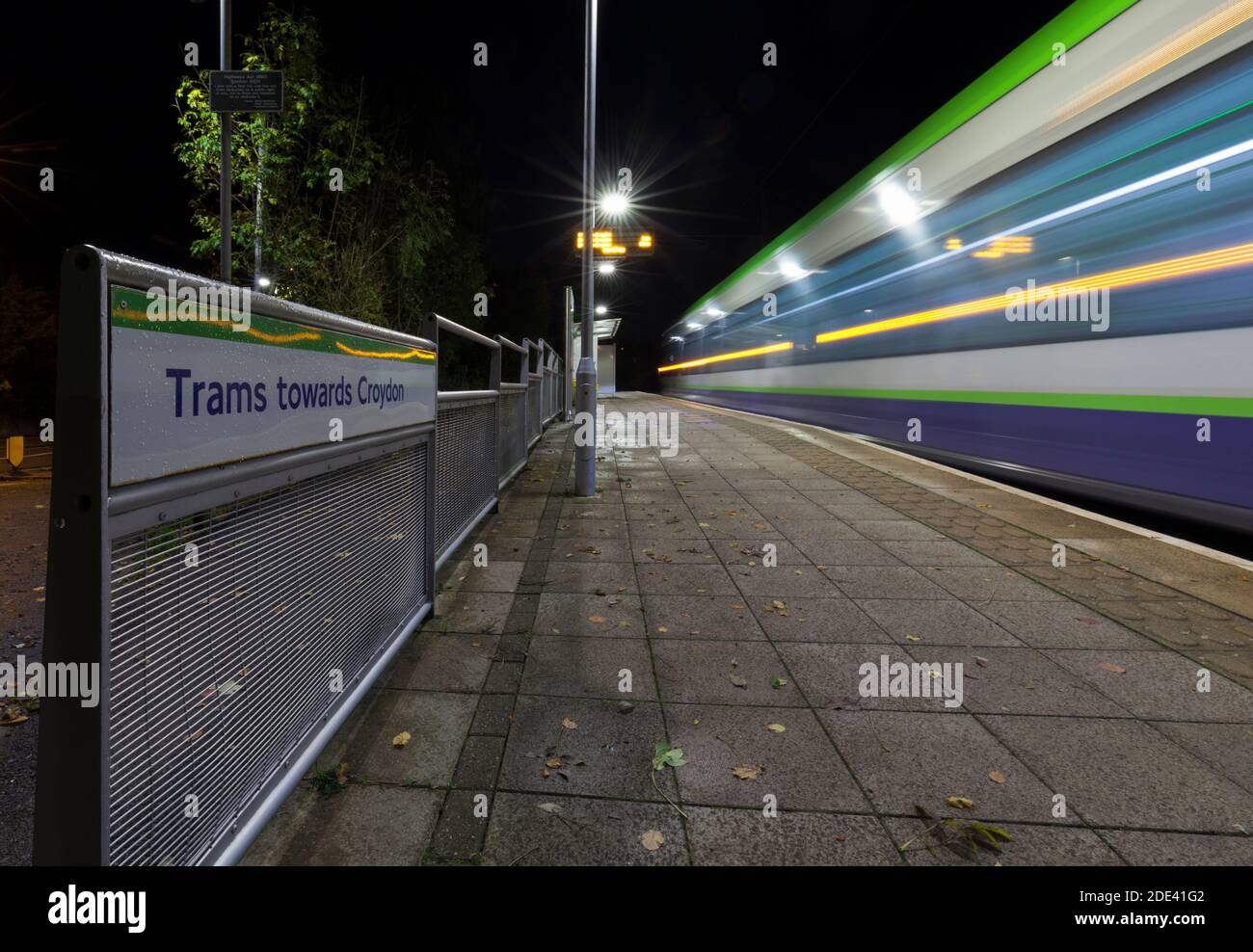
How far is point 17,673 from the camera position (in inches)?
147

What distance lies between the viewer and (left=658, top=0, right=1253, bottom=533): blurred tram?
5094 millimetres

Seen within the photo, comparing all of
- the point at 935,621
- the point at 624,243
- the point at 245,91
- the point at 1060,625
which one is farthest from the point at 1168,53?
the point at 624,243

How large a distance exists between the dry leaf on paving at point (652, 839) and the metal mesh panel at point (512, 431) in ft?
18.5

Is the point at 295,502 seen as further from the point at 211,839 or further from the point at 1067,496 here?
the point at 1067,496

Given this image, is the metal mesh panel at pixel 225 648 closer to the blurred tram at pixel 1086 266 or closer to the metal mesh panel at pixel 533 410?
the blurred tram at pixel 1086 266

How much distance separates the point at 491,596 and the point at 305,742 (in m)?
2.21

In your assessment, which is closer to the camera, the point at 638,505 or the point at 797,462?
the point at 638,505

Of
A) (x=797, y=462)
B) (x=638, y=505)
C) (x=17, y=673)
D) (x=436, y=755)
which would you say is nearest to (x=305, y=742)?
(x=436, y=755)

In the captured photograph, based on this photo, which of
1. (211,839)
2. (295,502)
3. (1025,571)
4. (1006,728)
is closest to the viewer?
(211,839)

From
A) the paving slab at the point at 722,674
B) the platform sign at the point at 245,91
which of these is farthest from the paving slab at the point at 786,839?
the platform sign at the point at 245,91

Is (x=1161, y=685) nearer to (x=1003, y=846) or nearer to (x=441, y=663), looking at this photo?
(x=1003, y=846)

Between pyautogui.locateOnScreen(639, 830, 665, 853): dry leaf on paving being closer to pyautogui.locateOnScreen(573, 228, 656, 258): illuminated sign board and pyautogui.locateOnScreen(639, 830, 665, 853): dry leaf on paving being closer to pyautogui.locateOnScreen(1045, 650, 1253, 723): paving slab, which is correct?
pyautogui.locateOnScreen(1045, 650, 1253, 723): paving slab

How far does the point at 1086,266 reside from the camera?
6371 mm

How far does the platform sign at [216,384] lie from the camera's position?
158 centimetres
